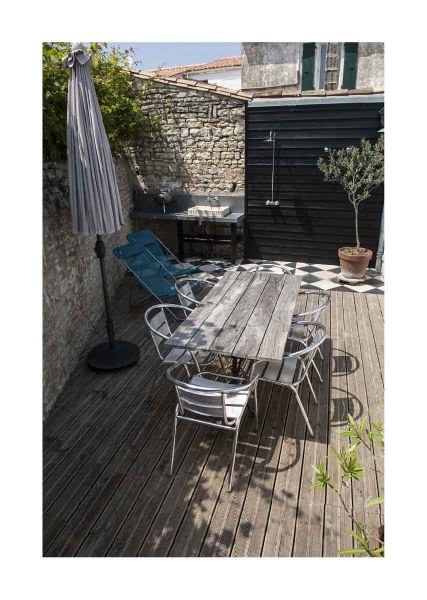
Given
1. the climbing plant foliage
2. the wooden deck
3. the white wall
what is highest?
the white wall

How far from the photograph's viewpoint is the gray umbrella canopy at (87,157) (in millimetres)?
3049

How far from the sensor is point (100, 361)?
3.92m

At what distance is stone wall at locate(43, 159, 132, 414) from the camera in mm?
3414

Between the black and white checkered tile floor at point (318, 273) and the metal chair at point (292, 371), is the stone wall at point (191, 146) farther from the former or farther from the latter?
the metal chair at point (292, 371)

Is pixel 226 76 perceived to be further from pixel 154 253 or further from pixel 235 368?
pixel 235 368

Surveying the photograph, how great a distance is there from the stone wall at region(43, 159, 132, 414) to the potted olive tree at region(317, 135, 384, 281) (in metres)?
3.86

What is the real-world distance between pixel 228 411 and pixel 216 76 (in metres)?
16.9

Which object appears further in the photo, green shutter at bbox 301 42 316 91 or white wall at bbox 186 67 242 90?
white wall at bbox 186 67 242 90

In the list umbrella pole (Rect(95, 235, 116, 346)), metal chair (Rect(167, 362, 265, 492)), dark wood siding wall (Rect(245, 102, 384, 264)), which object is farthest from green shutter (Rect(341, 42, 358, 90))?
metal chair (Rect(167, 362, 265, 492))

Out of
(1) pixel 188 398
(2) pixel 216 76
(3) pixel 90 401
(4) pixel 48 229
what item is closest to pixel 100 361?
(3) pixel 90 401

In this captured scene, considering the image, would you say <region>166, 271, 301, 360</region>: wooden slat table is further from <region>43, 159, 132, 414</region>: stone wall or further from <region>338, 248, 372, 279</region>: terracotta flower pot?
<region>338, 248, 372, 279</region>: terracotta flower pot

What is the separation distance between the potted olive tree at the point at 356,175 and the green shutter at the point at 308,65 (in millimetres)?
4213

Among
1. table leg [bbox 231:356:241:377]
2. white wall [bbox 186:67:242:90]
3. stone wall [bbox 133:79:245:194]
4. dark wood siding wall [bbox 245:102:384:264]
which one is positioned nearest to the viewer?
table leg [bbox 231:356:241:377]
